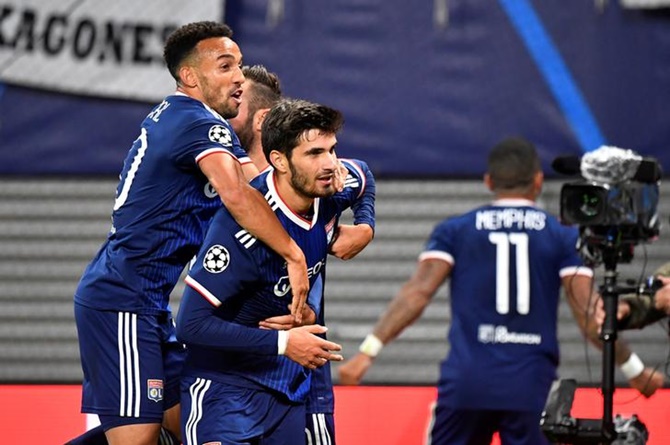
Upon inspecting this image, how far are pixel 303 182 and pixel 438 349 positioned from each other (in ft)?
22.2

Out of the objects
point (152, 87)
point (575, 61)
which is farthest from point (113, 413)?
point (575, 61)

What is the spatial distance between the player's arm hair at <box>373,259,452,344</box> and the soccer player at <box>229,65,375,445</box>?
4.39ft

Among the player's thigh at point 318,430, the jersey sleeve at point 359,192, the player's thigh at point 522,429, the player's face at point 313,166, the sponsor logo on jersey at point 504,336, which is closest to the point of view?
the player's face at point 313,166

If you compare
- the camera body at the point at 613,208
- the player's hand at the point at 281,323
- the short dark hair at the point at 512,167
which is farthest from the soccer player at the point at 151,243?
the short dark hair at the point at 512,167

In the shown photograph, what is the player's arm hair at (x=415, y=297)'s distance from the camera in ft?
23.3

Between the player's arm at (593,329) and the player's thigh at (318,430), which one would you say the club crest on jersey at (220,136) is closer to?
the player's thigh at (318,430)

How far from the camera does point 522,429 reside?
6.80 meters

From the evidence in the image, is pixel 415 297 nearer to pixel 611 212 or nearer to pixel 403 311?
pixel 403 311

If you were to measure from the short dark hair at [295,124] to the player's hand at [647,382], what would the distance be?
253 cm

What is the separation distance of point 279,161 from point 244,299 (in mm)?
507

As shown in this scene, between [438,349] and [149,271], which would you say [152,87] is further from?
[149,271]

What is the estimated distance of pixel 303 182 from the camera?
490cm

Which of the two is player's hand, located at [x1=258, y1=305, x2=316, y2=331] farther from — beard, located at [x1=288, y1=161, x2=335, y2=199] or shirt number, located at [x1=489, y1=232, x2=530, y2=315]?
shirt number, located at [x1=489, y1=232, x2=530, y2=315]

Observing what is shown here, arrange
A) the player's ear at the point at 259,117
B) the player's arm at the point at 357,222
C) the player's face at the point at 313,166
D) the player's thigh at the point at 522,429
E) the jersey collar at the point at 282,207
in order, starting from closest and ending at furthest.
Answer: the player's face at the point at 313,166 < the jersey collar at the point at 282,207 < the player's arm at the point at 357,222 < the player's ear at the point at 259,117 < the player's thigh at the point at 522,429
